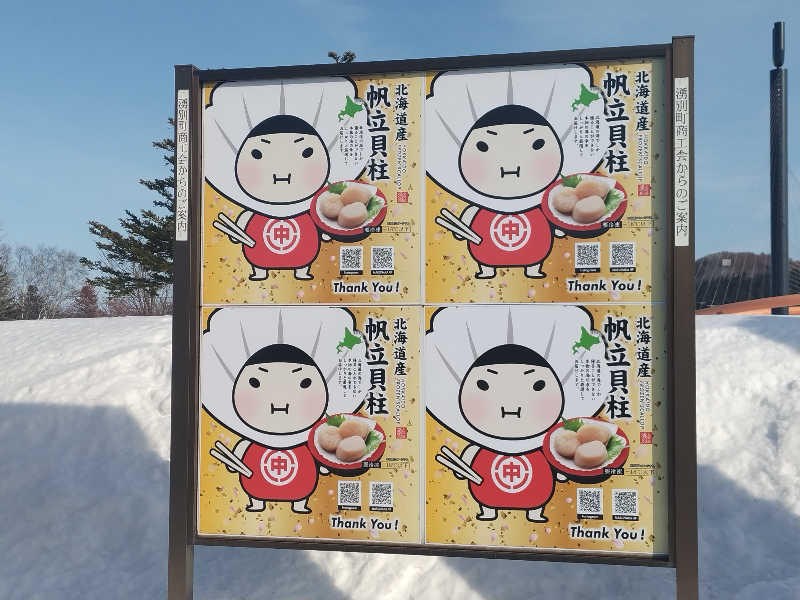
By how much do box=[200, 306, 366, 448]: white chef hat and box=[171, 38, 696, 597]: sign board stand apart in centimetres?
1

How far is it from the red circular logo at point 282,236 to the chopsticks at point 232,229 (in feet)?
0.41

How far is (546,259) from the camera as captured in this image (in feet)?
13.4

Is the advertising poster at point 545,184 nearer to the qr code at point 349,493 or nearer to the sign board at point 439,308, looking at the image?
the sign board at point 439,308

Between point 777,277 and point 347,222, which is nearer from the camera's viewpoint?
point 347,222

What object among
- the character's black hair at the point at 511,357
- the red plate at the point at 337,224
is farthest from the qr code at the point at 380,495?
the red plate at the point at 337,224

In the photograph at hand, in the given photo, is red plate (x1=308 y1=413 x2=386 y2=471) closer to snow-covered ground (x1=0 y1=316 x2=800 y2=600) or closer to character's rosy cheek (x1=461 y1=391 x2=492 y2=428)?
character's rosy cheek (x1=461 y1=391 x2=492 y2=428)

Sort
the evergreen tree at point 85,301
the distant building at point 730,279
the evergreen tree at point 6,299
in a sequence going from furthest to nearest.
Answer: the evergreen tree at point 85,301, the evergreen tree at point 6,299, the distant building at point 730,279

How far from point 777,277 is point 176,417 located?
515 inches

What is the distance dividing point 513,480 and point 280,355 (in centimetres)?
178

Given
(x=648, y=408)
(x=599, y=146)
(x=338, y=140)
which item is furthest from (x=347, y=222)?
(x=648, y=408)

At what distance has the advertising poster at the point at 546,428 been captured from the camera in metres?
4.02

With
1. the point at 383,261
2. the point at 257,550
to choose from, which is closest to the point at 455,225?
the point at 383,261

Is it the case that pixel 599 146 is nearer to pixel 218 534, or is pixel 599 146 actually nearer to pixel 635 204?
pixel 635 204

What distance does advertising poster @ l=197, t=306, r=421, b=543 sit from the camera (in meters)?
4.21
